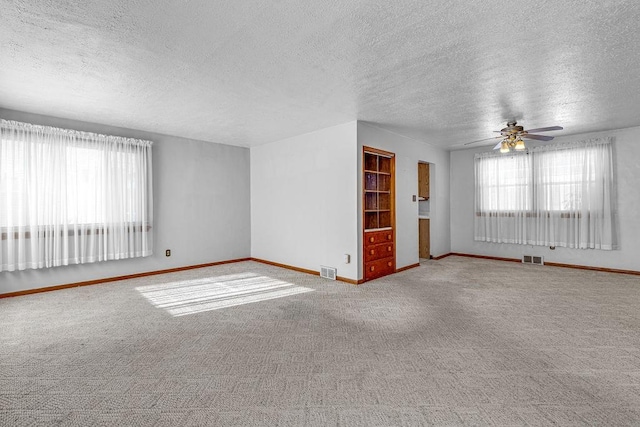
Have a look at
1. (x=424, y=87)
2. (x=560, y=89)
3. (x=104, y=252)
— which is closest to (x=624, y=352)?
(x=560, y=89)

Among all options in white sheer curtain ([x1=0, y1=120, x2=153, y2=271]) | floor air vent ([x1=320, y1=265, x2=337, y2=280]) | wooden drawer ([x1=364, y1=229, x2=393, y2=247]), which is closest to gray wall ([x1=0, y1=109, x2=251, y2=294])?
white sheer curtain ([x1=0, y1=120, x2=153, y2=271])

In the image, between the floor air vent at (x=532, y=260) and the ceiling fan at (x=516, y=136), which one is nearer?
the ceiling fan at (x=516, y=136)

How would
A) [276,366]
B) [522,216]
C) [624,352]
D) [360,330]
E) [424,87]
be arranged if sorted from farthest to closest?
[522,216] → [424,87] → [360,330] → [624,352] → [276,366]

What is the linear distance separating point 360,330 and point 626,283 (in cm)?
474

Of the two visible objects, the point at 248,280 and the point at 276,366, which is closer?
the point at 276,366

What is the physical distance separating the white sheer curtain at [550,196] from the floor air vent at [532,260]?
31cm

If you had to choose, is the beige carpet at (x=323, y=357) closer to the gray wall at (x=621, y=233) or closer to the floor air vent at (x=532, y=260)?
the gray wall at (x=621, y=233)

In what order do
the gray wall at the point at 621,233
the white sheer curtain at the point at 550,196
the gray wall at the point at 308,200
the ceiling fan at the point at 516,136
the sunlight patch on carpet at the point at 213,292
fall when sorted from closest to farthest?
the sunlight patch on carpet at the point at 213,292 < the ceiling fan at the point at 516,136 < the gray wall at the point at 308,200 < the gray wall at the point at 621,233 < the white sheer curtain at the point at 550,196

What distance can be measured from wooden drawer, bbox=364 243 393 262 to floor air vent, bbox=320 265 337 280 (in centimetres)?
60

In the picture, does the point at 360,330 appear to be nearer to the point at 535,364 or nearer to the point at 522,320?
the point at 535,364

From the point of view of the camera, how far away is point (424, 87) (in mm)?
3520

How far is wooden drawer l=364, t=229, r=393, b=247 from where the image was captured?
5.02m

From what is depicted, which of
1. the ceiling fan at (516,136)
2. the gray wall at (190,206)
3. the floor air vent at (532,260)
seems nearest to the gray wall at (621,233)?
the floor air vent at (532,260)

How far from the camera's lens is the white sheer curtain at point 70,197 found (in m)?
4.19
